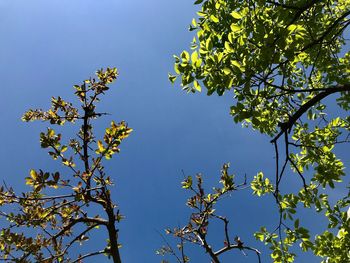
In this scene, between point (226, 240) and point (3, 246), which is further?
point (226, 240)

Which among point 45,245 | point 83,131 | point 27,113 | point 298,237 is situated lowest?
point 298,237

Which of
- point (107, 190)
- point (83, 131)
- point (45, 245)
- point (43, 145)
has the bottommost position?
point (45, 245)

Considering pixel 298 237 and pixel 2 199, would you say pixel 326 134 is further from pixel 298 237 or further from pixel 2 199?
pixel 2 199

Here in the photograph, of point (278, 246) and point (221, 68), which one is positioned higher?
point (221, 68)

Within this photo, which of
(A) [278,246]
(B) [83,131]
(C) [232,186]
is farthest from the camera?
(A) [278,246]

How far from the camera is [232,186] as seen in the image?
20.4ft

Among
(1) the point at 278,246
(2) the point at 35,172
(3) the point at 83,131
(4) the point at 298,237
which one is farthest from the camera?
(1) the point at 278,246

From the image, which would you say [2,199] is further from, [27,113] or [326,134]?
[326,134]

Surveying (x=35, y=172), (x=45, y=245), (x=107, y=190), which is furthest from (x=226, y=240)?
(x=35, y=172)

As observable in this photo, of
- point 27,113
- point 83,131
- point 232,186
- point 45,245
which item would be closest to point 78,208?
point 45,245

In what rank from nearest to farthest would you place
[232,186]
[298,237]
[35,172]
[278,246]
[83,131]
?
[35,172], [83,131], [298,237], [232,186], [278,246]

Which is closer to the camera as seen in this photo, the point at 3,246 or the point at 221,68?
the point at 221,68

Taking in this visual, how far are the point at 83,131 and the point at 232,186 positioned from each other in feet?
9.00

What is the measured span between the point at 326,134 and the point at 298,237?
334 centimetres
